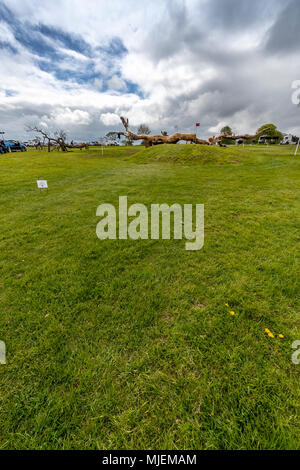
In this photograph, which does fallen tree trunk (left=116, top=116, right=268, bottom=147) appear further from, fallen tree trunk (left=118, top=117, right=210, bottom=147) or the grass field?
the grass field

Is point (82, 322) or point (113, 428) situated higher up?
point (82, 322)

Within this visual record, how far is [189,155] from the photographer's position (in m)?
18.7

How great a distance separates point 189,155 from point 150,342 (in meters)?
19.7

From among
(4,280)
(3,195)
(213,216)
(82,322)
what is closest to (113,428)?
(82,322)

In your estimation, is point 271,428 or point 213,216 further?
point 213,216

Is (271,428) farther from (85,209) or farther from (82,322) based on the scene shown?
(85,209)

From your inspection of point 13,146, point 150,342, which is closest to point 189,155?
point 150,342

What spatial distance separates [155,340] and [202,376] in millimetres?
627

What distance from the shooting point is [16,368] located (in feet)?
6.48

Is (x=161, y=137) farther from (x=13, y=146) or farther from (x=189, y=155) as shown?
(x=13, y=146)

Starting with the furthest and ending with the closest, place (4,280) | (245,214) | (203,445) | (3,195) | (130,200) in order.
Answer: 1. (3,195)
2. (130,200)
3. (245,214)
4. (4,280)
5. (203,445)

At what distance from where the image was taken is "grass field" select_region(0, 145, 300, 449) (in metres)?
1.53

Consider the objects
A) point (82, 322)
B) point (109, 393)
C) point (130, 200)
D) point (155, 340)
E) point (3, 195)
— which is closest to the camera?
point (109, 393)

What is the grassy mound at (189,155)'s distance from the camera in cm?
1780
